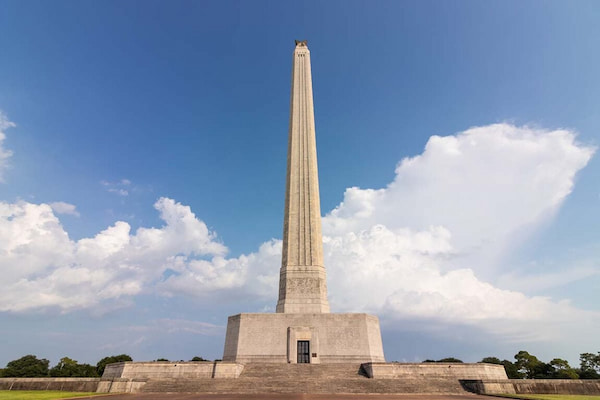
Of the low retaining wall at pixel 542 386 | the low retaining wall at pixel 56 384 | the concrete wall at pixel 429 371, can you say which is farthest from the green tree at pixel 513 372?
the low retaining wall at pixel 56 384

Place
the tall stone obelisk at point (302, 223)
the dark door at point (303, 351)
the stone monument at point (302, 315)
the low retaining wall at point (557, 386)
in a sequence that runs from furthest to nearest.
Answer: the tall stone obelisk at point (302, 223) < the stone monument at point (302, 315) < the dark door at point (303, 351) < the low retaining wall at point (557, 386)

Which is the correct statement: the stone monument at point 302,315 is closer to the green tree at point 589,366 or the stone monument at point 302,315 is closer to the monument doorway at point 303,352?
the monument doorway at point 303,352

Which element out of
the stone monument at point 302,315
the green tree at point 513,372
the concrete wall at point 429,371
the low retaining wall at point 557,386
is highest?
the stone monument at point 302,315

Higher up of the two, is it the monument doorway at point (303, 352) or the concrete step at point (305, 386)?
the monument doorway at point (303, 352)

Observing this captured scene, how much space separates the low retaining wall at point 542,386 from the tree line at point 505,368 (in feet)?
45.7

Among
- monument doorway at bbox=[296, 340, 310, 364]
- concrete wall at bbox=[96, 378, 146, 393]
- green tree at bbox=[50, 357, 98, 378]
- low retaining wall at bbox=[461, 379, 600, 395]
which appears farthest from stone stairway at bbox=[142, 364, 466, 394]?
green tree at bbox=[50, 357, 98, 378]

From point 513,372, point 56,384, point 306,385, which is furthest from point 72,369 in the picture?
point 513,372

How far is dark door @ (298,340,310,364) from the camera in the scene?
25750mm

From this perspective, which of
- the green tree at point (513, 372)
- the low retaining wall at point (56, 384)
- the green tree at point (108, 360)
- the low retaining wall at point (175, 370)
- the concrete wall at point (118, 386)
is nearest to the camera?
the concrete wall at point (118, 386)

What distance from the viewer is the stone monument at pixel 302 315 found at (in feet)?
85.1

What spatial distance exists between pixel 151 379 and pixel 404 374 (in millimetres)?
14735

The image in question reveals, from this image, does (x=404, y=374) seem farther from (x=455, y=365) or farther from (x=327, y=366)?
(x=327, y=366)

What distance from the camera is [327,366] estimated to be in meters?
23.7

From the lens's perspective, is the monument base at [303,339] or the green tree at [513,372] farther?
the green tree at [513,372]
